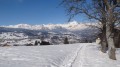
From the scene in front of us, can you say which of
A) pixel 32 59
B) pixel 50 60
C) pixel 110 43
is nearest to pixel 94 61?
pixel 110 43

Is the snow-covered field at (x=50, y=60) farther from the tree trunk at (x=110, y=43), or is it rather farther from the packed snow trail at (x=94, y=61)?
the tree trunk at (x=110, y=43)

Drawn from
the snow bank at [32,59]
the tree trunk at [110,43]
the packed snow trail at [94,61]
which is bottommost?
the packed snow trail at [94,61]

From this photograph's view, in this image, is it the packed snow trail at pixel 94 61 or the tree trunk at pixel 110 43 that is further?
the tree trunk at pixel 110 43

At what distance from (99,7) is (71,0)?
3014 mm

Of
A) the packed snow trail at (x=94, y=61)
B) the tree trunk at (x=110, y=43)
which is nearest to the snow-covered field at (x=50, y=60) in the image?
the packed snow trail at (x=94, y=61)

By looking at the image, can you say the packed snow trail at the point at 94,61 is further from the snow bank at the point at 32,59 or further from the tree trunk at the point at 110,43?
the snow bank at the point at 32,59

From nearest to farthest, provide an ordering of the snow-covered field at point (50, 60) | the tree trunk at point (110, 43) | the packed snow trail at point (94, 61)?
the snow-covered field at point (50, 60)
the packed snow trail at point (94, 61)
the tree trunk at point (110, 43)

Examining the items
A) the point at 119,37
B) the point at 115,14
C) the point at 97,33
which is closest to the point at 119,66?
the point at 115,14

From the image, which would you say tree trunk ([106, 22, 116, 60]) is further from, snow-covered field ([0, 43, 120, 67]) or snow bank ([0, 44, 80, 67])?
snow bank ([0, 44, 80, 67])

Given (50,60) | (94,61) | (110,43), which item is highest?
(110,43)

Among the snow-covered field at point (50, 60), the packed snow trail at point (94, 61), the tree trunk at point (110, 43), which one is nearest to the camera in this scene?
the snow-covered field at point (50, 60)

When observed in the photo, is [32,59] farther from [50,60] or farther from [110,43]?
[110,43]

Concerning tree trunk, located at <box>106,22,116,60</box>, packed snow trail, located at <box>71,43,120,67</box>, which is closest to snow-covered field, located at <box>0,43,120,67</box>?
packed snow trail, located at <box>71,43,120,67</box>

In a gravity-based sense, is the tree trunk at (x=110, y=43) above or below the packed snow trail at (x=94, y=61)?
above
